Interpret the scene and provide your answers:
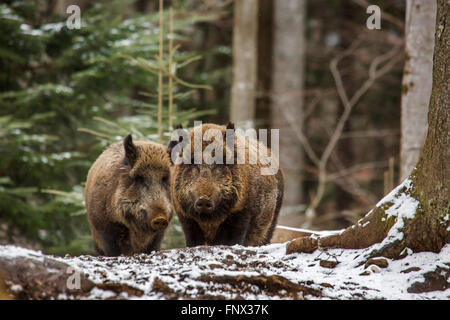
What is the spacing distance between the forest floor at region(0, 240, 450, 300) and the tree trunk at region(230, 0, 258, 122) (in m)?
8.38

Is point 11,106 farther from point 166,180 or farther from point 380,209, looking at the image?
point 380,209

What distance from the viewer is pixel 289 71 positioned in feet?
51.8

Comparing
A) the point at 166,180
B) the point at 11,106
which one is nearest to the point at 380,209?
the point at 166,180

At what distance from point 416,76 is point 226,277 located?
A: 4.91m

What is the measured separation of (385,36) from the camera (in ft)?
52.9

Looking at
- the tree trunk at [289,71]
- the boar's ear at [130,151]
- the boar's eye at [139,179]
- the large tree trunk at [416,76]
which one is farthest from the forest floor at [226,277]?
the tree trunk at [289,71]

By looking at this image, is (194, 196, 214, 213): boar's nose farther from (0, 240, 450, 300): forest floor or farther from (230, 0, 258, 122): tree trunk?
(230, 0, 258, 122): tree trunk

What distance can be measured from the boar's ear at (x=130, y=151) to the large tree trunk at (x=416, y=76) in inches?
156

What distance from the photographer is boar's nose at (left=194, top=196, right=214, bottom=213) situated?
4824mm

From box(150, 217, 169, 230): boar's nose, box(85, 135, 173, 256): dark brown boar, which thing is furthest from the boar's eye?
box(150, 217, 169, 230): boar's nose

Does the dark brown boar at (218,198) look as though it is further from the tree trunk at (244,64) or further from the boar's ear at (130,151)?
the tree trunk at (244,64)

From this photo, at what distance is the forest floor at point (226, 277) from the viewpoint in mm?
3168

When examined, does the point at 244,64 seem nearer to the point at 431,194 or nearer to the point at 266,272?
the point at 431,194

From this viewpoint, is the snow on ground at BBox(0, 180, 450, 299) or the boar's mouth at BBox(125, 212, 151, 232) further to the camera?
the boar's mouth at BBox(125, 212, 151, 232)
